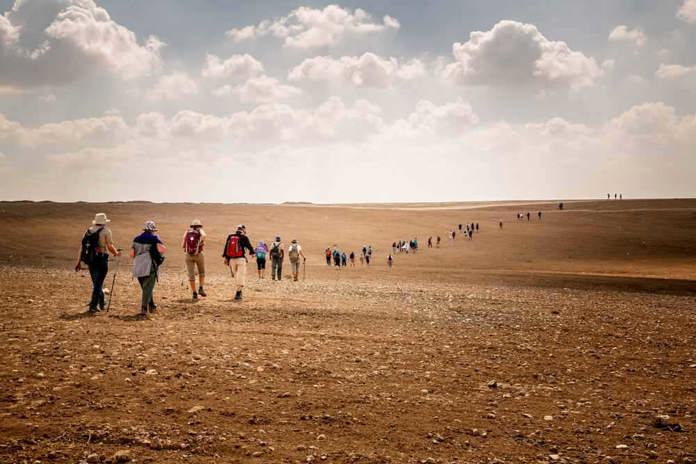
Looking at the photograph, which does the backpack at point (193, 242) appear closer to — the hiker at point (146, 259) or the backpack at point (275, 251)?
the hiker at point (146, 259)

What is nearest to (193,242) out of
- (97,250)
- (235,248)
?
(235,248)

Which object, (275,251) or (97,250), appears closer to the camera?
(97,250)

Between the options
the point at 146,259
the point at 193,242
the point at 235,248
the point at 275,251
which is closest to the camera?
the point at 146,259

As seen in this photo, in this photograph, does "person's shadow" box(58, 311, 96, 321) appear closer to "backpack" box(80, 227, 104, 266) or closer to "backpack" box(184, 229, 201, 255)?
"backpack" box(80, 227, 104, 266)

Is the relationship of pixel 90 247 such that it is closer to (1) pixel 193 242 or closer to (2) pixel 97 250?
(2) pixel 97 250

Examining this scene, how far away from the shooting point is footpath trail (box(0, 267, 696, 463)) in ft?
18.7

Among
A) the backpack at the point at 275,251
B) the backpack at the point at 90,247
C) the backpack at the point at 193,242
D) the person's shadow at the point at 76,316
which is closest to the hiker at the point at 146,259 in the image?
the backpack at the point at 90,247

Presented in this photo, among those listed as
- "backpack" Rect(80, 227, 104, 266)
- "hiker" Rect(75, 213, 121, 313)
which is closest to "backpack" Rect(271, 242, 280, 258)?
"hiker" Rect(75, 213, 121, 313)

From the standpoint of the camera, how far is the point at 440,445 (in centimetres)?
592

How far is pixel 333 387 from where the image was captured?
7.76 meters

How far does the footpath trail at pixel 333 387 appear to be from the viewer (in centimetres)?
571

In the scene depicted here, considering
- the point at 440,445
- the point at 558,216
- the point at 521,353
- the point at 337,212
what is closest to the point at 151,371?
the point at 440,445

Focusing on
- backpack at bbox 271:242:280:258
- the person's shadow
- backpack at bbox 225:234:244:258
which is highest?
backpack at bbox 225:234:244:258

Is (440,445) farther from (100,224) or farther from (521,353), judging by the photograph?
(100,224)
